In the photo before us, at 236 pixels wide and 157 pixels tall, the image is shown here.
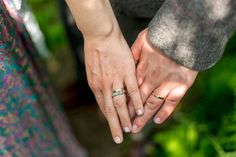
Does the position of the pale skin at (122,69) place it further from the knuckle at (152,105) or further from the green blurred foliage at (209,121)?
the green blurred foliage at (209,121)

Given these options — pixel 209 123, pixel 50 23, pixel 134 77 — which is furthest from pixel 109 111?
pixel 50 23

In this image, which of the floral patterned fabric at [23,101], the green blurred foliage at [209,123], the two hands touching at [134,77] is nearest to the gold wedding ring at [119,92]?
the two hands touching at [134,77]

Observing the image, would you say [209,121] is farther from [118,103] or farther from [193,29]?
[193,29]

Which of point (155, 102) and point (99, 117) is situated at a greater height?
point (155, 102)

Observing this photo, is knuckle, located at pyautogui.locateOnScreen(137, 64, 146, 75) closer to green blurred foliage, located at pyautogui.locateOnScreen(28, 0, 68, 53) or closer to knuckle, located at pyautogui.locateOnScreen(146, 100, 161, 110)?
knuckle, located at pyautogui.locateOnScreen(146, 100, 161, 110)

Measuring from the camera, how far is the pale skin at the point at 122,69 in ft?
4.03

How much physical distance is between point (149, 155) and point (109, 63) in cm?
98

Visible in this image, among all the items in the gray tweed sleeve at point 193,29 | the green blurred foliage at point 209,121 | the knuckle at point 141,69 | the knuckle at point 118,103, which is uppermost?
the gray tweed sleeve at point 193,29

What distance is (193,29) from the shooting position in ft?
3.91

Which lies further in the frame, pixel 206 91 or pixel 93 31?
pixel 206 91

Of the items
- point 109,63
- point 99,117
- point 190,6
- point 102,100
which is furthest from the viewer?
point 99,117

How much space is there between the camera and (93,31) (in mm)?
1237

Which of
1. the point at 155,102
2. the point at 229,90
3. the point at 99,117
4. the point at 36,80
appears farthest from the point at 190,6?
the point at 99,117

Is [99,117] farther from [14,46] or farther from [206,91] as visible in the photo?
[14,46]
